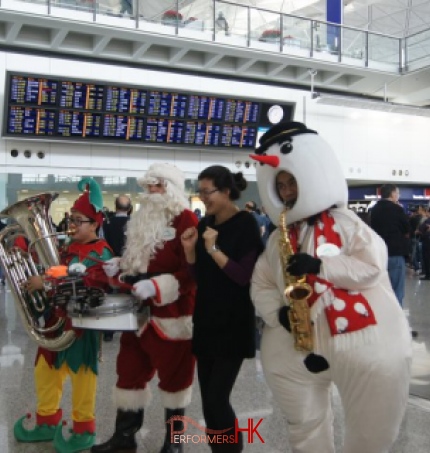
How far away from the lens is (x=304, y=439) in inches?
80.3

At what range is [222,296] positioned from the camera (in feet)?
7.61

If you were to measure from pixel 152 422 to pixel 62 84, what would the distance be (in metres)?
7.03

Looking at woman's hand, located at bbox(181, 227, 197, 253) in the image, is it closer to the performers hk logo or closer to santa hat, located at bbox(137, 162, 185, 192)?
santa hat, located at bbox(137, 162, 185, 192)

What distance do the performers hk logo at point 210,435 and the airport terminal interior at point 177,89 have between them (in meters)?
2.85

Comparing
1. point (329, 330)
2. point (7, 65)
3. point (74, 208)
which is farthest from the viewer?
point (7, 65)

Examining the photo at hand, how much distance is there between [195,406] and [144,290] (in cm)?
135

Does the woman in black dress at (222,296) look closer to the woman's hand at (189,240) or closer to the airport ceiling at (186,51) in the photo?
the woman's hand at (189,240)

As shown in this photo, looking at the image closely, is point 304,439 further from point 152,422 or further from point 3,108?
point 3,108

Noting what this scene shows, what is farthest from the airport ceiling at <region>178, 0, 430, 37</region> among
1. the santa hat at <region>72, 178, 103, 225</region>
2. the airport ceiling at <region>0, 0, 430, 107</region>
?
the santa hat at <region>72, 178, 103, 225</region>

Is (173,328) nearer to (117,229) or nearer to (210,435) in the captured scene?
(210,435)

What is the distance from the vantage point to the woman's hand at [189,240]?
2.44 m

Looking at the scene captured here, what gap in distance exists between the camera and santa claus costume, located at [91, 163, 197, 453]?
264cm

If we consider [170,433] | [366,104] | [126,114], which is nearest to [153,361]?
[170,433]

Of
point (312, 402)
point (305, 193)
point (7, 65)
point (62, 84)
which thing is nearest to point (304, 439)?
point (312, 402)
